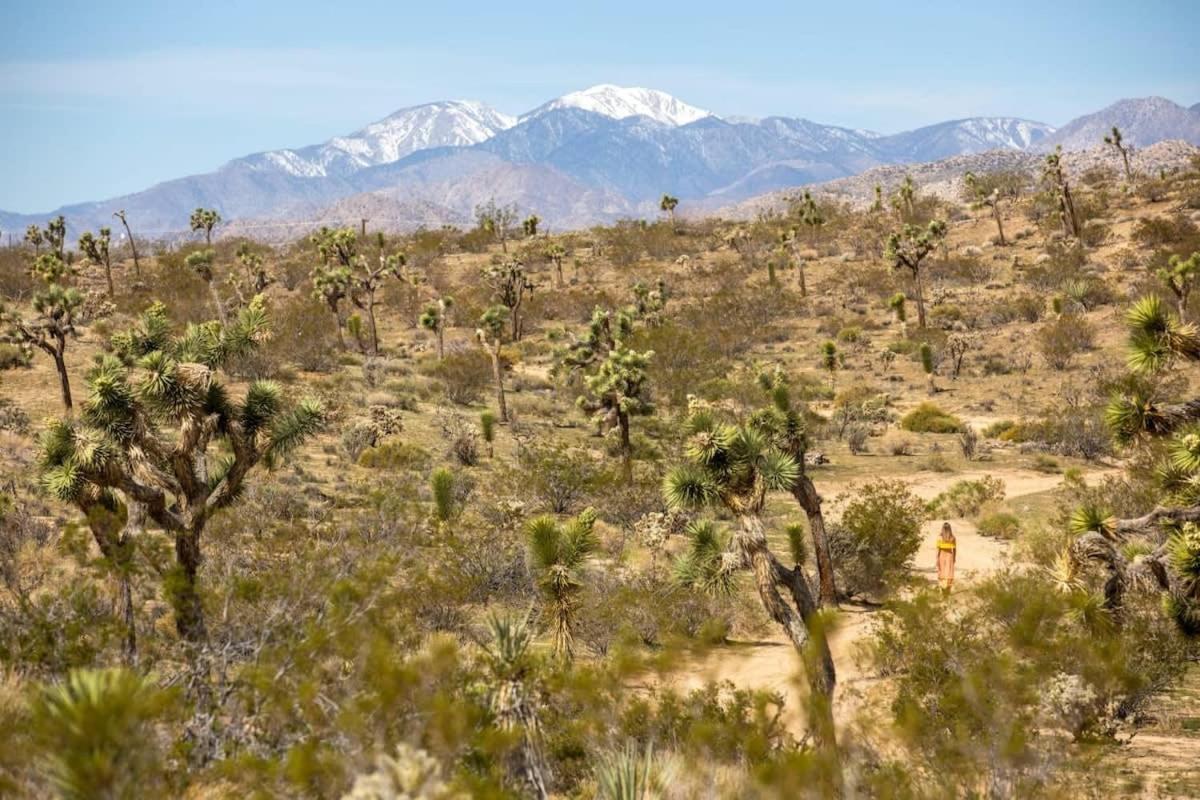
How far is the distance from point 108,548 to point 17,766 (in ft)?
20.2

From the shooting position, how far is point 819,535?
15.9 meters

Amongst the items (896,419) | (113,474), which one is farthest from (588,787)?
(896,419)

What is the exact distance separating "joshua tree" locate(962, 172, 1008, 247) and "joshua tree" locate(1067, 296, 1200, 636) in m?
54.2

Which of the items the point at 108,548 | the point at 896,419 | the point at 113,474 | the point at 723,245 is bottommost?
the point at 896,419

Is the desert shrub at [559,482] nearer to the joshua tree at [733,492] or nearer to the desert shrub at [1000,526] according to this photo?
the desert shrub at [1000,526]

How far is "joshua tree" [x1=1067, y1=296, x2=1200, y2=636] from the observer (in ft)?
34.6

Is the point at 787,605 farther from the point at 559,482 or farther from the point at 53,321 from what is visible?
the point at 53,321

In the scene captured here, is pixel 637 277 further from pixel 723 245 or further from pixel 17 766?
pixel 17 766

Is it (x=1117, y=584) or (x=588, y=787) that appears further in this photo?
(x=1117, y=584)

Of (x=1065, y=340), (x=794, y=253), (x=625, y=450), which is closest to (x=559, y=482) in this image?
(x=625, y=450)

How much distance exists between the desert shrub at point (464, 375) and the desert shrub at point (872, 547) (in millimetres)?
21245

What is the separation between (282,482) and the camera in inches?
895

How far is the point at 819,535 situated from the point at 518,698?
9072 millimetres

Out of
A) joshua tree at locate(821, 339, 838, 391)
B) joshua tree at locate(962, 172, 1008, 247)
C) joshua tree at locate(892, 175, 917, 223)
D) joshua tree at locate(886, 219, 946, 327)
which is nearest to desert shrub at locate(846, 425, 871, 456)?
joshua tree at locate(821, 339, 838, 391)
